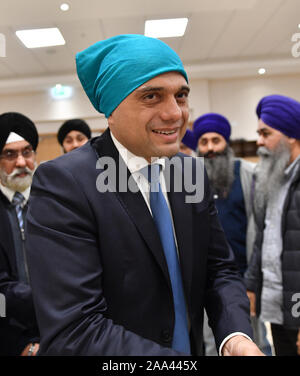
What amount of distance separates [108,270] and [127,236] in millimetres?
94

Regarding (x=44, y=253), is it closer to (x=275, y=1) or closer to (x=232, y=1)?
(x=232, y=1)

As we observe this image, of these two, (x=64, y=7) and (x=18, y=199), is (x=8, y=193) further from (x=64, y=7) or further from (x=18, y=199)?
(x=64, y=7)

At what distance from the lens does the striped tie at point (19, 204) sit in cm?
160

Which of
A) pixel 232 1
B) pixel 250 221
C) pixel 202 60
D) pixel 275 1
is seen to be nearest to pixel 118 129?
pixel 250 221

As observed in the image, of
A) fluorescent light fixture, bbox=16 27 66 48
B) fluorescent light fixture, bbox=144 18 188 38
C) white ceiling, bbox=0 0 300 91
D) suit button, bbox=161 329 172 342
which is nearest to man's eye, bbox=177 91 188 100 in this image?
suit button, bbox=161 329 172 342

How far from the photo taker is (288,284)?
1712mm

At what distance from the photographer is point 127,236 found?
0.86 metres

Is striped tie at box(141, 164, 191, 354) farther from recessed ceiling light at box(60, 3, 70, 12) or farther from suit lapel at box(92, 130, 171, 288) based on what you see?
recessed ceiling light at box(60, 3, 70, 12)

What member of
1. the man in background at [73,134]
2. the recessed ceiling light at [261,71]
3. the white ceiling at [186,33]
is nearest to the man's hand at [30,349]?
the man in background at [73,134]

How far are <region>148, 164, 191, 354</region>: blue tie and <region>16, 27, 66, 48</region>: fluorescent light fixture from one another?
4.51 meters

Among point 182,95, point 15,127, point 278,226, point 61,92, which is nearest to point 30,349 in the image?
point 15,127

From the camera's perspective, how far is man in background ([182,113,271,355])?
239 centimetres

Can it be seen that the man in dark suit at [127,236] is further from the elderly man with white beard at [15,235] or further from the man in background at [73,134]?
the man in background at [73,134]

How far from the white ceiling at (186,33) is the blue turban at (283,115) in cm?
250
